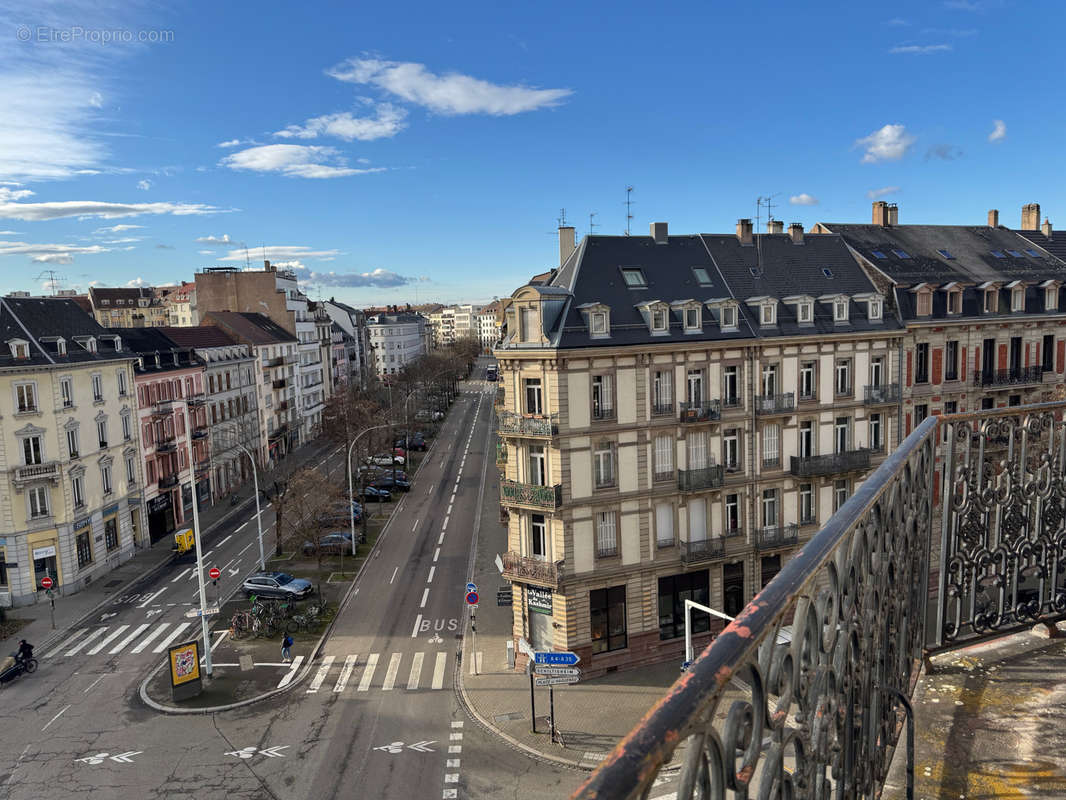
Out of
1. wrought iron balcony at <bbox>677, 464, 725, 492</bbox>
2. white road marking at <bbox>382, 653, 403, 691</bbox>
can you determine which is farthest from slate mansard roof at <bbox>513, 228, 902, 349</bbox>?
white road marking at <bbox>382, 653, 403, 691</bbox>

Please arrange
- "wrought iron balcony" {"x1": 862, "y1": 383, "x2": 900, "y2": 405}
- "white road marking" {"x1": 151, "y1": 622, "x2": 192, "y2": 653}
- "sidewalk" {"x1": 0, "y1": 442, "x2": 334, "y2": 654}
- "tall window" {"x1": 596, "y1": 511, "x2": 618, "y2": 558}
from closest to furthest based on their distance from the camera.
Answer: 1. "tall window" {"x1": 596, "y1": 511, "x2": 618, "y2": 558}
2. "white road marking" {"x1": 151, "y1": 622, "x2": 192, "y2": 653}
3. "sidewalk" {"x1": 0, "y1": 442, "x2": 334, "y2": 654}
4. "wrought iron balcony" {"x1": 862, "y1": 383, "x2": 900, "y2": 405}

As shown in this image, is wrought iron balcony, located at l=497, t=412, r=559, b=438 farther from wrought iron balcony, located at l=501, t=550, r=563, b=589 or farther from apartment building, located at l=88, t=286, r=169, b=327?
apartment building, located at l=88, t=286, r=169, b=327

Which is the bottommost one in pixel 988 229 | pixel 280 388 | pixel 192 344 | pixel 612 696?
pixel 612 696

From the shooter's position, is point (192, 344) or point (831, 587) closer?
point (831, 587)

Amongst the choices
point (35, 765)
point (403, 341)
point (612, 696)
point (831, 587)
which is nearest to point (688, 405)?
point (612, 696)

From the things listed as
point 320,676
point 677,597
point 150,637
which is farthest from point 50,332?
point 677,597

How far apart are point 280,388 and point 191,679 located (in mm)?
49588

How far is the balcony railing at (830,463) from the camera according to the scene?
32562 millimetres

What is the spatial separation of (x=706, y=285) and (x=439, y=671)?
787 inches

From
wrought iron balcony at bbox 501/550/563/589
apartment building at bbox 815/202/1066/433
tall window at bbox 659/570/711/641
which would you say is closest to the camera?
wrought iron balcony at bbox 501/550/563/589

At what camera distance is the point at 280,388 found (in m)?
74.1

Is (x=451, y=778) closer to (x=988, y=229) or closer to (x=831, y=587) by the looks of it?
(x=831, y=587)

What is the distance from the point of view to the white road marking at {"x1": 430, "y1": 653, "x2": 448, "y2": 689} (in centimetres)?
2839

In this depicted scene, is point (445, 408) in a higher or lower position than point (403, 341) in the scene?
lower
